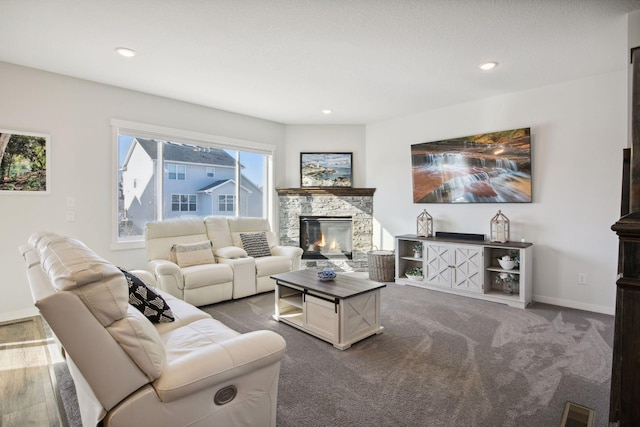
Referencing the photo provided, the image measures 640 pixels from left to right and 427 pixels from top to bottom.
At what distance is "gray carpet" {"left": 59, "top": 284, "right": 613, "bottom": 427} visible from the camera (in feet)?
6.20

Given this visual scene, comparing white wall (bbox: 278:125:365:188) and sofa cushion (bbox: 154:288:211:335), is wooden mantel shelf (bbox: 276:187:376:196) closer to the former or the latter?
white wall (bbox: 278:125:365:188)

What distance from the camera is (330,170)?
233 inches

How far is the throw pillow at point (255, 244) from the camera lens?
4625mm

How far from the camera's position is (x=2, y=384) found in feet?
7.22

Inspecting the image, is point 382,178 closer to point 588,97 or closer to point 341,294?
point 588,97

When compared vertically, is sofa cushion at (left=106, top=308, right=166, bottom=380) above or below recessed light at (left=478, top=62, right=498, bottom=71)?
below

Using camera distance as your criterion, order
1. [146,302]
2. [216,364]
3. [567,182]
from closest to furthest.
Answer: [216,364] → [146,302] → [567,182]

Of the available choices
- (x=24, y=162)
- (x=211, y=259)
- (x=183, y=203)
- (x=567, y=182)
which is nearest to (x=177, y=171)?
(x=183, y=203)

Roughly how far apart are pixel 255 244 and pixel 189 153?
1699mm

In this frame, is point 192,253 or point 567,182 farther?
point 192,253

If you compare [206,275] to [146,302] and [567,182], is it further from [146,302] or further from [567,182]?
[567,182]

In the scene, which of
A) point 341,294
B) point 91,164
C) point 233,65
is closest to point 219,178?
point 91,164

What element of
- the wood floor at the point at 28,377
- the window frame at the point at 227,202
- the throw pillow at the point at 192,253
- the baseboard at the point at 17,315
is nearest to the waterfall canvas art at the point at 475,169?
the window frame at the point at 227,202

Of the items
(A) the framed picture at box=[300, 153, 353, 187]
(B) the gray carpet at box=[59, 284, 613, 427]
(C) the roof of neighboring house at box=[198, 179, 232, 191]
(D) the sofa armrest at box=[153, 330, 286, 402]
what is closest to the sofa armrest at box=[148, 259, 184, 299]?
(B) the gray carpet at box=[59, 284, 613, 427]
